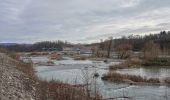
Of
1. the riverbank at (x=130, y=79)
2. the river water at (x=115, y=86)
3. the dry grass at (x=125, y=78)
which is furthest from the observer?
the dry grass at (x=125, y=78)

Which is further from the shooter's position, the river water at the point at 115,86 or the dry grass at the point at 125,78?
the dry grass at the point at 125,78

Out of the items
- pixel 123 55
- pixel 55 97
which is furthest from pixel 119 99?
pixel 123 55

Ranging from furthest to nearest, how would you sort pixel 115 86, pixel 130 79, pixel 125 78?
pixel 125 78, pixel 130 79, pixel 115 86

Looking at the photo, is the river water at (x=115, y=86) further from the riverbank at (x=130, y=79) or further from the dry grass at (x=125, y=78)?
the riverbank at (x=130, y=79)

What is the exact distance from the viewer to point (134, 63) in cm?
5562

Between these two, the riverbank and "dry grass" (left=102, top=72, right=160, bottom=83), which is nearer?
the riverbank

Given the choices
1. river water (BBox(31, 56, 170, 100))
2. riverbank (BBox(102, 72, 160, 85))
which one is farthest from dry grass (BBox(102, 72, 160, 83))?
river water (BBox(31, 56, 170, 100))

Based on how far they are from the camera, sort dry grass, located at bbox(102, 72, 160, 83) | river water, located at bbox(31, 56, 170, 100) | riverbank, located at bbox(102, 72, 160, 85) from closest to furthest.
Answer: river water, located at bbox(31, 56, 170, 100) → riverbank, located at bbox(102, 72, 160, 85) → dry grass, located at bbox(102, 72, 160, 83)

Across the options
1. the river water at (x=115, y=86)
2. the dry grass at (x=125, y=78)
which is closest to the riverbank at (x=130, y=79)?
the dry grass at (x=125, y=78)

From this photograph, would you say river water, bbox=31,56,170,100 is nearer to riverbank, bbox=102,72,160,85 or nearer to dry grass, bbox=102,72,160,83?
dry grass, bbox=102,72,160,83

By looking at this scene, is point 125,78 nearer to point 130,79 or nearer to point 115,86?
point 130,79

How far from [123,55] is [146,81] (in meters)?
52.3

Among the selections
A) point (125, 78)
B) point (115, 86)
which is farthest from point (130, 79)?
point (115, 86)

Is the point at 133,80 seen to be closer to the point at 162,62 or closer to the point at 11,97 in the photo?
the point at 11,97
